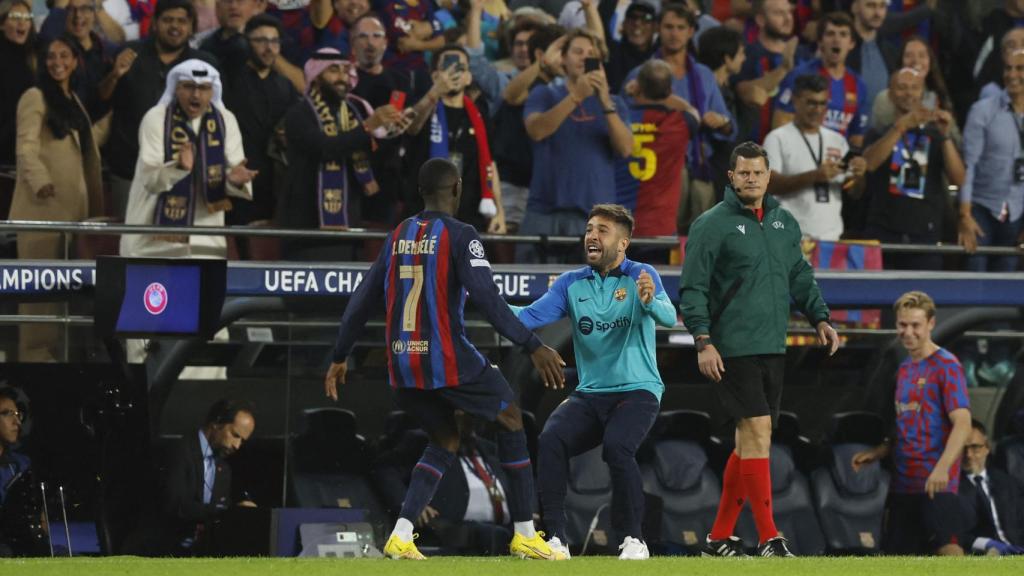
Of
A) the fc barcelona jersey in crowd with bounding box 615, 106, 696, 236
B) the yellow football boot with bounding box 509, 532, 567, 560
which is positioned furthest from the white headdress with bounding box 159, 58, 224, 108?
the yellow football boot with bounding box 509, 532, 567, 560

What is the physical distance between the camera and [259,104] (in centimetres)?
1216

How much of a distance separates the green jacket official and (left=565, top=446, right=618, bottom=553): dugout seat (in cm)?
334

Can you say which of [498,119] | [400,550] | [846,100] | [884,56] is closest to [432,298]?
[400,550]

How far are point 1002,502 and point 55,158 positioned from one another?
21.4 feet

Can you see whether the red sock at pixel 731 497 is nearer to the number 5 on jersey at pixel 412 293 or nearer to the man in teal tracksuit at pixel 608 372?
the man in teal tracksuit at pixel 608 372

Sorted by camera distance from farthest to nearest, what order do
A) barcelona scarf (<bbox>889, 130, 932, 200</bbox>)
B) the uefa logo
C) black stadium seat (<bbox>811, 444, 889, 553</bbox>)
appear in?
1. barcelona scarf (<bbox>889, 130, 932, 200</bbox>)
2. black stadium seat (<bbox>811, 444, 889, 553</bbox>)
3. the uefa logo

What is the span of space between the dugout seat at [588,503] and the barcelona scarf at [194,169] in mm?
2882

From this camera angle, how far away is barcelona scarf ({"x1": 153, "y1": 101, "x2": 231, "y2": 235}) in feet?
37.2

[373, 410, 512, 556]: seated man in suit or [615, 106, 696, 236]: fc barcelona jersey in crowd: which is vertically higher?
[615, 106, 696, 236]: fc barcelona jersey in crowd

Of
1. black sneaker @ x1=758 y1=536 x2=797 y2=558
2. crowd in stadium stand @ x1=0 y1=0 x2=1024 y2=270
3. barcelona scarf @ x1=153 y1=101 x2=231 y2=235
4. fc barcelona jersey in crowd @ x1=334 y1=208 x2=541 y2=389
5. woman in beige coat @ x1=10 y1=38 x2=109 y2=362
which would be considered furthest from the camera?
crowd in stadium stand @ x1=0 y1=0 x2=1024 y2=270

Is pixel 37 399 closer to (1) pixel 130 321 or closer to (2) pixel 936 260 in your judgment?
(1) pixel 130 321

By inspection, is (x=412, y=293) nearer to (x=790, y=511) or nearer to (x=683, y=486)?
(x=683, y=486)

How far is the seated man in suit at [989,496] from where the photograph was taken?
12.0 metres

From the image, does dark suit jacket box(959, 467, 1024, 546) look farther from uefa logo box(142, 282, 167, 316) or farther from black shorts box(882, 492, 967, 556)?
uefa logo box(142, 282, 167, 316)
